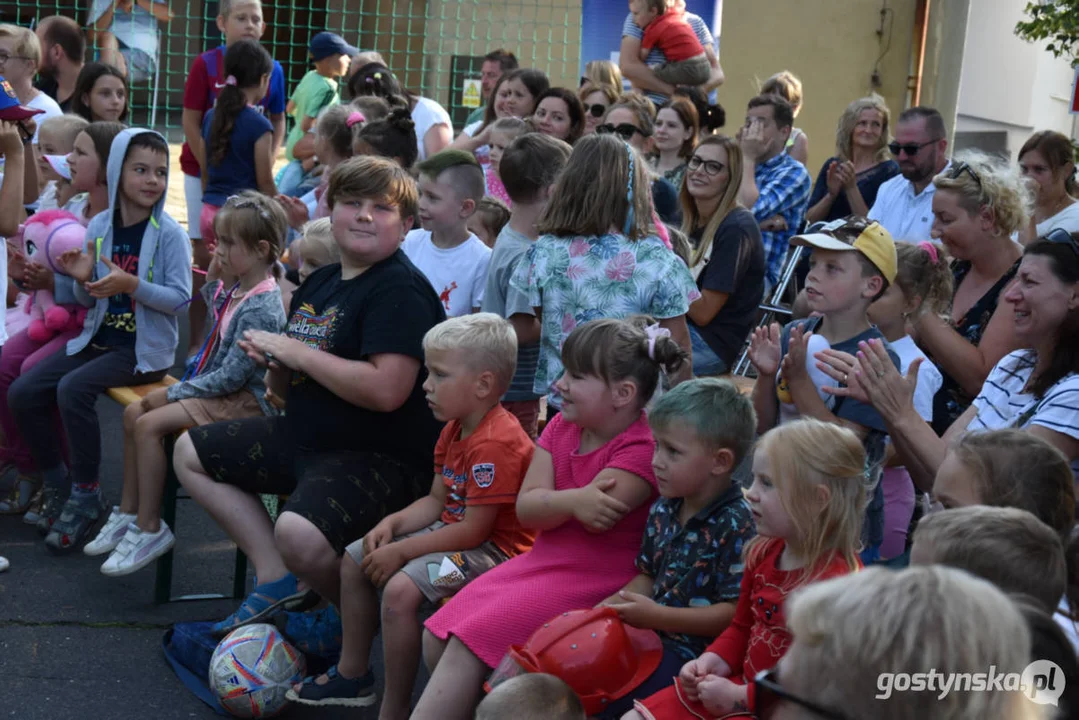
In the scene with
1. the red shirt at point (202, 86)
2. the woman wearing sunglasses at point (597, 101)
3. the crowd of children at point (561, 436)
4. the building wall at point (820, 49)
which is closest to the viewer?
the crowd of children at point (561, 436)

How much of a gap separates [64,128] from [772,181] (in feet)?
12.6

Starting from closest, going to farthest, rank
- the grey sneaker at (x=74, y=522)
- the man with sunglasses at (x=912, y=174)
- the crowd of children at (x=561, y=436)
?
1. the crowd of children at (x=561, y=436)
2. the grey sneaker at (x=74, y=522)
3. the man with sunglasses at (x=912, y=174)

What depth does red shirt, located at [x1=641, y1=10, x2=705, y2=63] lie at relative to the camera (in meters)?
8.35

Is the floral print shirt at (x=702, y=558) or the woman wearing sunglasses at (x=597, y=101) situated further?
the woman wearing sunglasses at (x=597, y=101)

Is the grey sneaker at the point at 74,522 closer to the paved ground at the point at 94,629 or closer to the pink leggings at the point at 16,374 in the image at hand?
the paved ground at the point at 94,629

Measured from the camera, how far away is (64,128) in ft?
20.4

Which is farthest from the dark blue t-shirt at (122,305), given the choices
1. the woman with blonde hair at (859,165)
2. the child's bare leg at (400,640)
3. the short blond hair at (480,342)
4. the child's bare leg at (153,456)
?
the woman with blonde hair at (859,165)

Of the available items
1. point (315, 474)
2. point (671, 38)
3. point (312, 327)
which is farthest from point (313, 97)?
point (315, 474)

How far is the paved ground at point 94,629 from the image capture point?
364 cm

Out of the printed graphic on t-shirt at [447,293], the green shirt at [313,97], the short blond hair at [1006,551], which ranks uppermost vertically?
the green shirt at [313,97]

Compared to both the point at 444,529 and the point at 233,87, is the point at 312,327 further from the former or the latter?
the point at 233,87

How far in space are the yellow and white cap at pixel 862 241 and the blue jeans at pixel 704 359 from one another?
1.33 meters

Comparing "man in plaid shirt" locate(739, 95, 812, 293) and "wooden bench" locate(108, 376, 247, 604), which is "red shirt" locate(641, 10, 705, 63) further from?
"wooden bench" locate(108, 376, 247, 604)

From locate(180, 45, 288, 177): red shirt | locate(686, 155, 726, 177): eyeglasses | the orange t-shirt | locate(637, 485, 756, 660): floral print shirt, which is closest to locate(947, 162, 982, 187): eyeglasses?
locate(686, 155, 726, 177): eyeglasses
